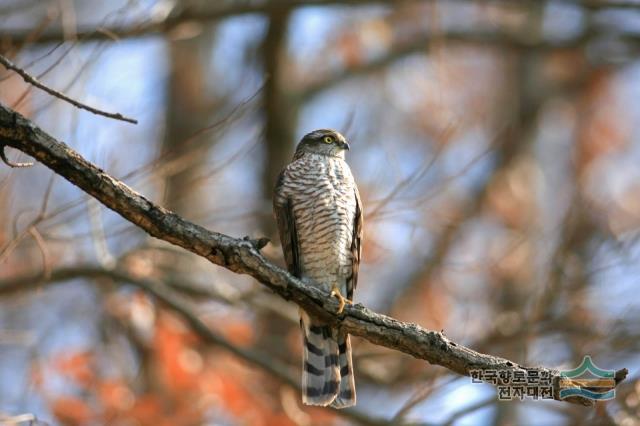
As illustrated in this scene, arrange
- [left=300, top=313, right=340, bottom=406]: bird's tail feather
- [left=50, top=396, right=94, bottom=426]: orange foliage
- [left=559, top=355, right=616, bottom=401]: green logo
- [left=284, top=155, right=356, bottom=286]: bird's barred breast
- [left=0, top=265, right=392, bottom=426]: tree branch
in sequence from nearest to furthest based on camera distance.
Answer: [left=559, top=355, right=616, bottom=401]: green logo → [left=300, top=313, right=340, bottom=406]: bird's tail feather → [left=284, top=155, right=356, bottom=286]: bird's barred breast → [left=0, top=265, right=392, bottom=426]: tree branch → [left=50, top=396, right=94, bottom=426]: orange foliage

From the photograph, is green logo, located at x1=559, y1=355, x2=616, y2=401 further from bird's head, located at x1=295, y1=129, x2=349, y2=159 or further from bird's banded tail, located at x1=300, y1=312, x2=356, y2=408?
bird's head, located at x1=295, y1=129, x2=349, y2=159

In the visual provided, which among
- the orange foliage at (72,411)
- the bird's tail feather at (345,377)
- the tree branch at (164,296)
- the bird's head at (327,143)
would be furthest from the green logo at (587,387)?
the orange foliage at (72,411)

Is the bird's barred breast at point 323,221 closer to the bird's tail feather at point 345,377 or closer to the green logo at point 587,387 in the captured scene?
the bird's tail feather at point 345,377

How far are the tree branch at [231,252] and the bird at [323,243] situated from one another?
1.23m

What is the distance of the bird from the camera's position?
6291 mm

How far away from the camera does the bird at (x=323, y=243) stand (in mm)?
6291

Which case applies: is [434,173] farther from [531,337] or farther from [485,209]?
[531,337]

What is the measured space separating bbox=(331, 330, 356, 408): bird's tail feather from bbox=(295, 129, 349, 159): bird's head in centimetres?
162

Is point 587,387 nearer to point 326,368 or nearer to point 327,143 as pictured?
point 326,368

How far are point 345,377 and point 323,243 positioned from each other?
102cm

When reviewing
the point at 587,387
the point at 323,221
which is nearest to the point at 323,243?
the point at 323,221

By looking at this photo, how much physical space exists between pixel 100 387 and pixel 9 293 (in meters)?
2.18

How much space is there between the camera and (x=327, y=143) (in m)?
7.13

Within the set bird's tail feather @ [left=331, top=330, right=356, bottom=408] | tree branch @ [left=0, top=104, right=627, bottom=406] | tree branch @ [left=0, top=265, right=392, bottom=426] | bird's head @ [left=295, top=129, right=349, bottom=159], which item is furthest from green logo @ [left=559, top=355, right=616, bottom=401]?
bird's head @ [left=295, top=129, right=349, bottom=159]
